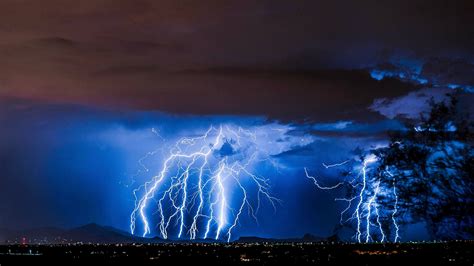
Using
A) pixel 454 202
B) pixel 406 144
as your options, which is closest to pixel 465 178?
pixel 454 202

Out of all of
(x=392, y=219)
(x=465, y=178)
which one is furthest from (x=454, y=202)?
(x=392, y=219)

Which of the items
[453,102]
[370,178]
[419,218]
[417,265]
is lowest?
[417,265]

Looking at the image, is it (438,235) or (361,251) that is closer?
(438,235)

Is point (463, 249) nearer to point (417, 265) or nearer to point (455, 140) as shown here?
point (417, 265)

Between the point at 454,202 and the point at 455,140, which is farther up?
the point at 455,140

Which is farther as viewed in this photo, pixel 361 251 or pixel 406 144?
pixel 361 251

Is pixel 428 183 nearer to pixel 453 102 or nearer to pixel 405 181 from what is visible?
pixel 405 181

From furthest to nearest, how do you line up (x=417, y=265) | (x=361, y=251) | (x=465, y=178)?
1. (x=361, y=251)
2. (x=417, y=265)
3. (x=465, y=178)

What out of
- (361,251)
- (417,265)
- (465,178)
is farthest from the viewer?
(361,251)

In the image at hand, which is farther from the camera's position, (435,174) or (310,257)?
(310,257)
